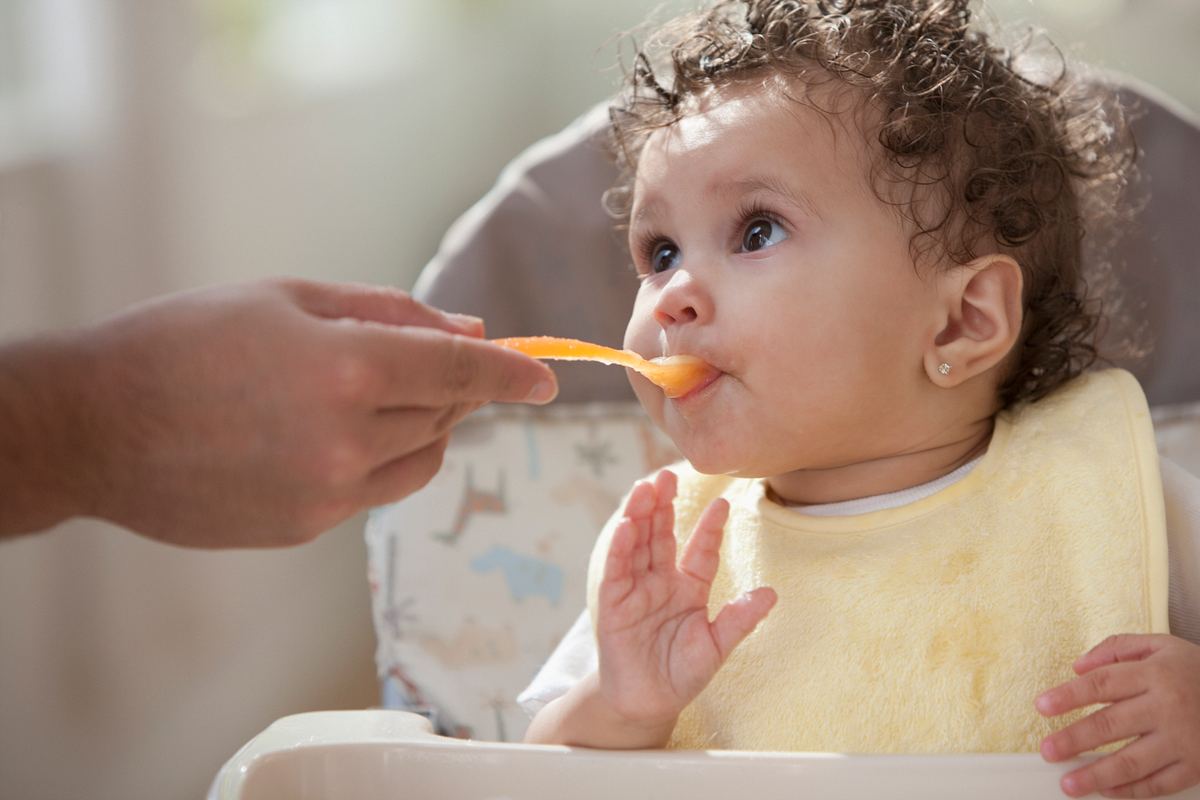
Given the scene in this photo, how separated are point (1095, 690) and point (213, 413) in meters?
0.56

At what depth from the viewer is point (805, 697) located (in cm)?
Result: 93

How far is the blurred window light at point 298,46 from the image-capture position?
1.95 m

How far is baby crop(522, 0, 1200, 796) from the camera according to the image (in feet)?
2.94

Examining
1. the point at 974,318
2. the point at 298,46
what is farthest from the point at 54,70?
the point at 974,318

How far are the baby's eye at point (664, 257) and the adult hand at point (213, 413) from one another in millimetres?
341

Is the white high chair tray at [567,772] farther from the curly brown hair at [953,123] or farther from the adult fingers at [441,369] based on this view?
the curly brown hair at [953,123]

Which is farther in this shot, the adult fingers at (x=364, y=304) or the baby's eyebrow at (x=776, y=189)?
the baby's eyebrow at (x=776, y=189)

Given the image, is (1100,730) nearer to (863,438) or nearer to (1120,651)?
(1120,651)

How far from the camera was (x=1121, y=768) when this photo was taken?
760 millimetres

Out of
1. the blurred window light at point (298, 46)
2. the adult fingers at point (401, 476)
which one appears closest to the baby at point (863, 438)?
the adult fingers at point (401, 476)

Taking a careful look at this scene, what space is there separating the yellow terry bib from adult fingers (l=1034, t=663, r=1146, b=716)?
3.4 inches

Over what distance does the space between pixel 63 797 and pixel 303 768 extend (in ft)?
3.59

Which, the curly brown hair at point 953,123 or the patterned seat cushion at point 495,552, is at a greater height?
the curly brown hair at point 953,123

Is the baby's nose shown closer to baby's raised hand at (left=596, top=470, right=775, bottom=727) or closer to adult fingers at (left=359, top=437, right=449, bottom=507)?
baby's raised hand at (left=596, top=470, right=775, bottom=727)
